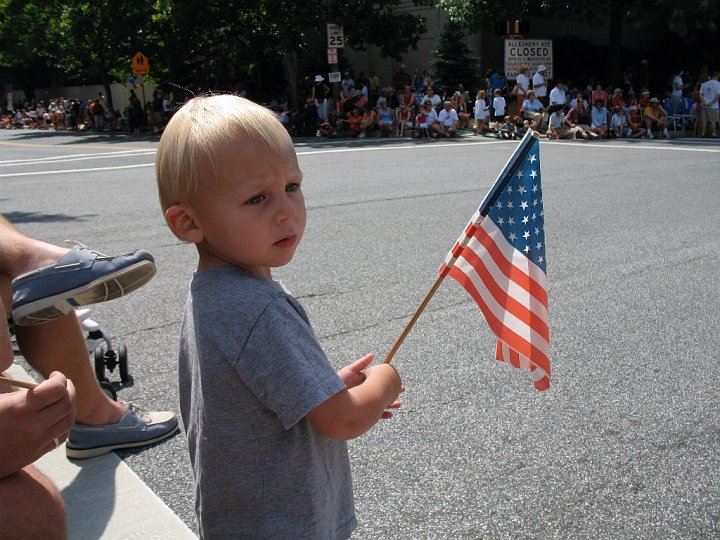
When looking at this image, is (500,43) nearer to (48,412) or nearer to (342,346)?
(342,346)

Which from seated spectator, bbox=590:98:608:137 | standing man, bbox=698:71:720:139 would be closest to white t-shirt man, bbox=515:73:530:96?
seated spectator, bbox=590:98:608:137

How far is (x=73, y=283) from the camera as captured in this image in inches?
109

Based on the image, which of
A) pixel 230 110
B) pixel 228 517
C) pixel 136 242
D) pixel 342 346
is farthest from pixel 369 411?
pixel 136 242

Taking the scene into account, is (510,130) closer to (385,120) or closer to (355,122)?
(385,120)

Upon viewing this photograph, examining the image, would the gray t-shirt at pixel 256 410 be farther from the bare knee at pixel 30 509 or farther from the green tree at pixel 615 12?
the green tree at pixel 615 12

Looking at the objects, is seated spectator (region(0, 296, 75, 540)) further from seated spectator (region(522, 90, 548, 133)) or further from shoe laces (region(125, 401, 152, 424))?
seated spectator (region(522, 90, 548, 133))

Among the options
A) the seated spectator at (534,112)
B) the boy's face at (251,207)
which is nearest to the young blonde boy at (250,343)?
the boy's face at (251,207)

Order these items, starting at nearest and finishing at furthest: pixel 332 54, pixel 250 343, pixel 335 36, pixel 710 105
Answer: pixel 250 343, pixel 710 105, pixel 335 36, pixel 332 54

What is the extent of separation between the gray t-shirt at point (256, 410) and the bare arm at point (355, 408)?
0.05 metres

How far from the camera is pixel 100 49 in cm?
3538

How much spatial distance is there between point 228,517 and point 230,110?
856 millimetres

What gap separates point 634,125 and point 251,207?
2325cm

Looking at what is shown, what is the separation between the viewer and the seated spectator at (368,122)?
2483 centimetres

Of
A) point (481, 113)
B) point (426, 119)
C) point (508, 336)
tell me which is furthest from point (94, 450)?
point (481, 113)
